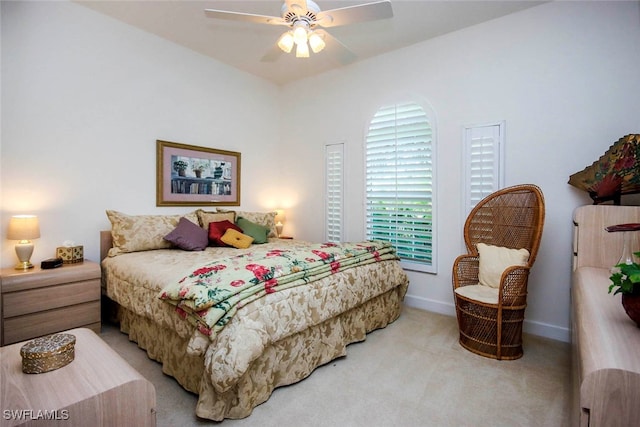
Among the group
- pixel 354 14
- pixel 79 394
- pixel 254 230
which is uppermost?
pixel 354 14

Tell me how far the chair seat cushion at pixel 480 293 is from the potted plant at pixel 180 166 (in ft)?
10.6

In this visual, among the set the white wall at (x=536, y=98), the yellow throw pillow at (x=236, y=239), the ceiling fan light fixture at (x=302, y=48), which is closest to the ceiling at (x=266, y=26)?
the white wall at (x=536, y=98)

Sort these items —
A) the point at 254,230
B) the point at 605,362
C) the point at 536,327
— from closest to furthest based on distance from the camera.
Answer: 1. the point at 605,362
2. the point at 536,327
3. the point at 254,230

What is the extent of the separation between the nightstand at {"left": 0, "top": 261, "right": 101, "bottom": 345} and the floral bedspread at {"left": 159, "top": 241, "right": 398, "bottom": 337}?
1222mm

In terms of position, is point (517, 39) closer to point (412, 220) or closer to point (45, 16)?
point (412, 220)

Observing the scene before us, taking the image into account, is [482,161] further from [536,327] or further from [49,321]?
[49,321]

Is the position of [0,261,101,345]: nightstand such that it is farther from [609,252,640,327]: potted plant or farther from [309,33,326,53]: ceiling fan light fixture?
[609,252,640,327]: potted plant

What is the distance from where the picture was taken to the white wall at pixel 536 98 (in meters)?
2.55


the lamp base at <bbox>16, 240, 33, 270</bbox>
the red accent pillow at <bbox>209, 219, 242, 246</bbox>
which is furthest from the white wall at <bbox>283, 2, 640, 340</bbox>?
the lamp base at <bbox>16, 240, 33, 270</bbox>

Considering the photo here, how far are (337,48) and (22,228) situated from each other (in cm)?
290

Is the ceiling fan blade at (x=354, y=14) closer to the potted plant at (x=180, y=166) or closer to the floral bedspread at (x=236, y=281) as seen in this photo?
the floral bedspread at (x=236, y=281)

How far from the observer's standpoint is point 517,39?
115 inches

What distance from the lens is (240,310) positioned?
1.71 m

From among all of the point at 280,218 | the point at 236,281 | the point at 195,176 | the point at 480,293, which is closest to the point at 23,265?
the point at 195,176
